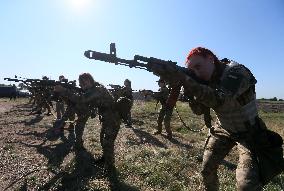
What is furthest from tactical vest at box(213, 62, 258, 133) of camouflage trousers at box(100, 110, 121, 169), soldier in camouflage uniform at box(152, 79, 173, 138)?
soldier in camouflage uniform at box(152, 79, 173, 138)

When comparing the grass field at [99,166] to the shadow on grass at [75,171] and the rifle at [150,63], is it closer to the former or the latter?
the shadow on grass at [75,171]

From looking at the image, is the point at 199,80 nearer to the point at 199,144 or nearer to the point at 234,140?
the point at 234,140

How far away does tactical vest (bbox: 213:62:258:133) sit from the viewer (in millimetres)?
5191

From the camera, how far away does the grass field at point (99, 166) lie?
838cm

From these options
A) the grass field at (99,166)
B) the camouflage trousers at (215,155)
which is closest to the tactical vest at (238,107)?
the camouflage trousers at (215,155)

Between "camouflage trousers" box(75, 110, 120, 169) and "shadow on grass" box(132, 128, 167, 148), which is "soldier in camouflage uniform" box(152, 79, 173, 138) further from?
"camouflage trousers" box(75, 110, 120, 169)

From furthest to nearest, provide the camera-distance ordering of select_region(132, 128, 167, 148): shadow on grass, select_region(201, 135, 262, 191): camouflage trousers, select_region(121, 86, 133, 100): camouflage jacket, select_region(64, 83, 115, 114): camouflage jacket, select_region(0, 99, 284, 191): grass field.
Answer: select_region(121, 86, 133, 100): camouflage jacket → select_region(132, 128, 167, 148): shadow on grass → select_region(64, 83, 115, 114): camouflage jacket → select_region(0, 99, 284, 191): grass field → select_region(201, 135, 262, 191): camouflage trousers

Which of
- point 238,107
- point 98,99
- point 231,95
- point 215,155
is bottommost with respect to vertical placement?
point 215,155

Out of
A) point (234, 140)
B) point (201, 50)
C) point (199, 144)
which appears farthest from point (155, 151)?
point (201, 50)

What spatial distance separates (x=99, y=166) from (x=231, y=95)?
5.52 meters

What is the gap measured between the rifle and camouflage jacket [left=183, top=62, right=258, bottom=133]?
239 millimetres

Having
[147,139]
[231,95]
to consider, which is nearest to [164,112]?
[147,139]

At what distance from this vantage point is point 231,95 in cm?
482

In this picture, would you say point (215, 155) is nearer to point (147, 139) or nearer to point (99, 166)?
point (99, 166)
